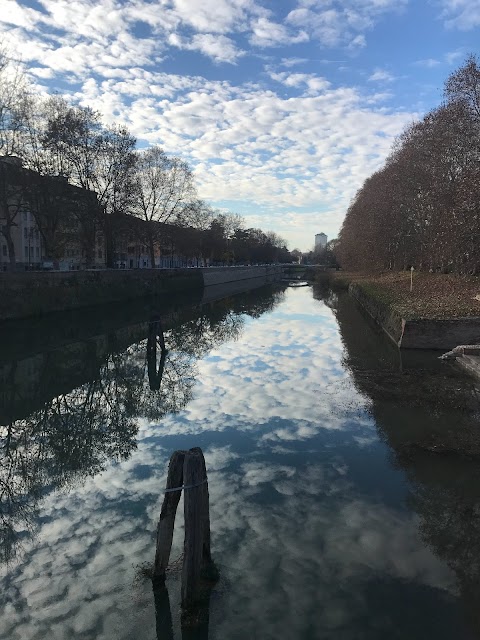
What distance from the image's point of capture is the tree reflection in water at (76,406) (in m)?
7.61

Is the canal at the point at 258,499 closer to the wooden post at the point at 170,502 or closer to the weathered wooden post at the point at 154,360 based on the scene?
the weathered wooden post at the point at 154,360

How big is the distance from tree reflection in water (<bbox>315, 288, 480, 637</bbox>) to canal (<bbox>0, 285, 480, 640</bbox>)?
33 millimetres

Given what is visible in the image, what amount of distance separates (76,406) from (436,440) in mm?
8135

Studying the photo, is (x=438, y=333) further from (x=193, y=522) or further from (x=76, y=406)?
(x=193, y=522)

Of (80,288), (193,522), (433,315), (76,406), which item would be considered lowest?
(76,406)

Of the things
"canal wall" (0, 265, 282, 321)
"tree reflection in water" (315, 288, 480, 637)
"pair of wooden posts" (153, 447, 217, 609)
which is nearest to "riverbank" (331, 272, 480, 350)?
"tree reflection in water" (315, 288, 480, 637)

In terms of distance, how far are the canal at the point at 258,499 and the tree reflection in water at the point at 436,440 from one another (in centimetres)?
3

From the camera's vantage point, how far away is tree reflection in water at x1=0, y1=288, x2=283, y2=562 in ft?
25.0

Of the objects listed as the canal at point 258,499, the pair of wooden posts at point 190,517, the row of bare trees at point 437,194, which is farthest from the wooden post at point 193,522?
the row of bare trees at point 437,194

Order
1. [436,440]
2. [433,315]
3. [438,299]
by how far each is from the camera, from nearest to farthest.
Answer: [436,440]
[433,315]
[438,299]

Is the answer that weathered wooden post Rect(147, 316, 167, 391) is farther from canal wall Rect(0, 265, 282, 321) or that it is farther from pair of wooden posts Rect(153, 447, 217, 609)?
canal wall Rect(0, 265, 282, 321)

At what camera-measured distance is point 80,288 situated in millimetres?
35531


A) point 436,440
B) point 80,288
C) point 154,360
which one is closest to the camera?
point 436,440

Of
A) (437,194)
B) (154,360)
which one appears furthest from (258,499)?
(437,194)
